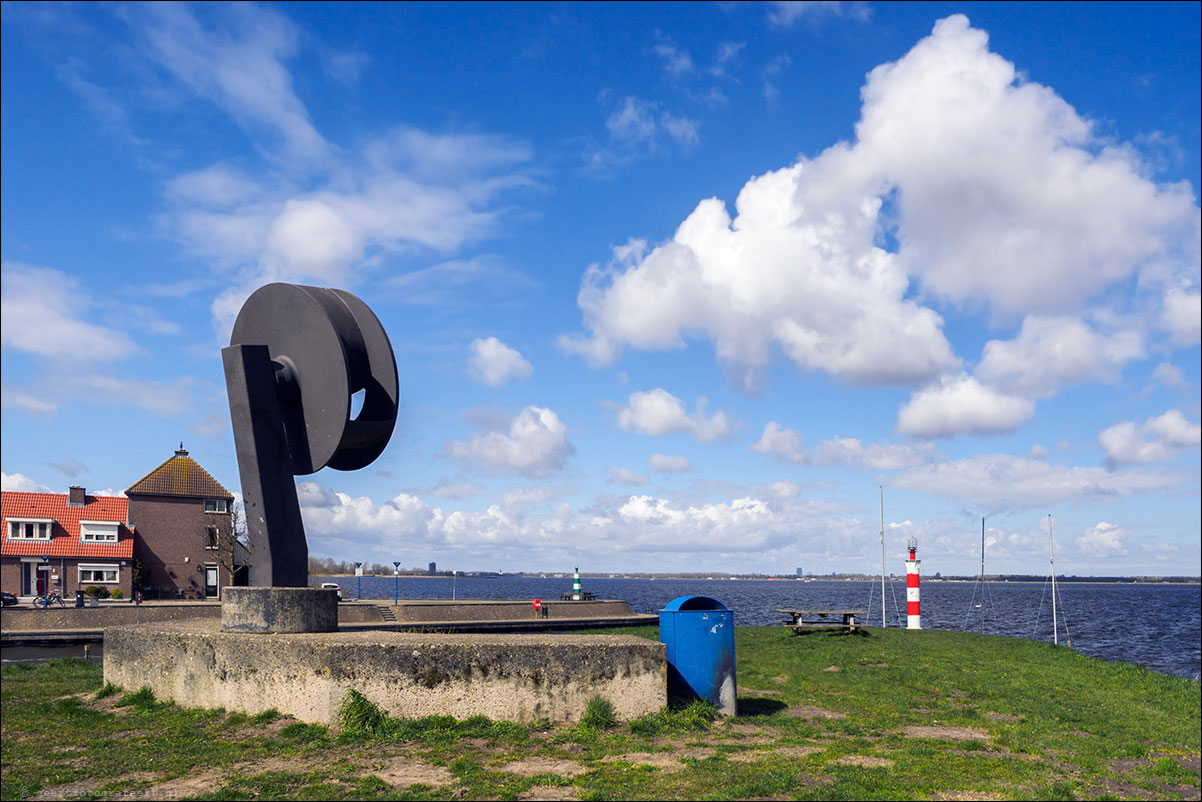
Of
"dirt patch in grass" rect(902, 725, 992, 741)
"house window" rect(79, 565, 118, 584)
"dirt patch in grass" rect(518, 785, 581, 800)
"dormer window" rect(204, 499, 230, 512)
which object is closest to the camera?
"dirt patch in grass" rect(518, 785, 581, 800)

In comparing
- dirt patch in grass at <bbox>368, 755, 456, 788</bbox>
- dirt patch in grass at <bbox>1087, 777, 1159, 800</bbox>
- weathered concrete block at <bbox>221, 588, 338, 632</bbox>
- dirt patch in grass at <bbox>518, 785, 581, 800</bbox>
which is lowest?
dirt patch in grass at <bbox>1087, 777, 1159, 800</bbox>

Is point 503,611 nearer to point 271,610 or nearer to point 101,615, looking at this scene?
point 101,615

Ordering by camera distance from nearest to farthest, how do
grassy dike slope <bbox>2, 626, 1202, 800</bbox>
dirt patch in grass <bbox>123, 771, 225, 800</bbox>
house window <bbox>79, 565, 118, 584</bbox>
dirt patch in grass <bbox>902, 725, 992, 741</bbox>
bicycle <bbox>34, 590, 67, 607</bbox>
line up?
dirt patch in grass <bbox>123, 771, 225, 800</bbox>
grassy dike slope <bbox>2, 626, 1202, 800</bbox>
dirt patch in grass <bbox>902, 725, 992, 741</bbox>
bicycle <bbox>34, 590, 67, 607</bbox>
house window <bbox>79, 565, 118, 584</bbox>

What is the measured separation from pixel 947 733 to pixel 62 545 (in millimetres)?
52481

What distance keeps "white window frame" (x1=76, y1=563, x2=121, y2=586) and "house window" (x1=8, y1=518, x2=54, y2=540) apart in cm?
264

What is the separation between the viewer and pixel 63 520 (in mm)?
51312

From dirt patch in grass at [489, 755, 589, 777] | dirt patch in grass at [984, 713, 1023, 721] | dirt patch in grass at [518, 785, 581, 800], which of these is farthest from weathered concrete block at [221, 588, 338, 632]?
dirt patch in grass at [984, 713, 1023, 721]

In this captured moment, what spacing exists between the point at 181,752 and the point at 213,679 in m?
1.75

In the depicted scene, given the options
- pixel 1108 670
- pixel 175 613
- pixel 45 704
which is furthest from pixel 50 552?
pixel 1108 670

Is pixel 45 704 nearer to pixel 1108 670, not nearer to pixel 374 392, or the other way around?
pixel 374 392

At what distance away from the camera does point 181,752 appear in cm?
905

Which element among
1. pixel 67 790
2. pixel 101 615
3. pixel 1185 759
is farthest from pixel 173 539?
pixel 1185 759

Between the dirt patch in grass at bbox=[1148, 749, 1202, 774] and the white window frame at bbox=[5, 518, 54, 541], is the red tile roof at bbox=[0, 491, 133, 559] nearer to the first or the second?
the white window frame at bbox=[5, 518, 54, 541]

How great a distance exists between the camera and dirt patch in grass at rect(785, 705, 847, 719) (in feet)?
37.7
